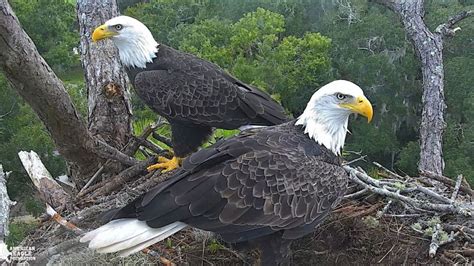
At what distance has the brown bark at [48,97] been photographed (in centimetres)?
407

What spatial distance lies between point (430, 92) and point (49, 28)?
1503 cm

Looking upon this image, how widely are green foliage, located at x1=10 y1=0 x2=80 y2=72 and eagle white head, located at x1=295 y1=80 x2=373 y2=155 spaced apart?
57.9 ft

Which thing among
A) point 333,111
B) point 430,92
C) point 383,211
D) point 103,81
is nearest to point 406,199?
point 383,211

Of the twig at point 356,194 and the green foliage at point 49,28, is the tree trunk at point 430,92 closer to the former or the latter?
the twig at point 356,194

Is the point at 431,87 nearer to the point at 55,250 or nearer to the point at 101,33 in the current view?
the point at 101,33

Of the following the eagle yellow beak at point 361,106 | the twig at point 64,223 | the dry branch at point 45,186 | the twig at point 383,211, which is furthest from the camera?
the dry branch at point 45,186

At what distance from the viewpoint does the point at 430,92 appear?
10.2m

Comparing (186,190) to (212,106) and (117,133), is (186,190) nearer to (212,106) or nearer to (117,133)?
(212,106)

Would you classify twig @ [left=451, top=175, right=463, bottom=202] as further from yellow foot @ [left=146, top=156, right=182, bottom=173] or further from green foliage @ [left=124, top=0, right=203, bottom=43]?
green foliage @ [left=124, top=0, right=203, bottom=43]

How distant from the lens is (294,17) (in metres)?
22.7

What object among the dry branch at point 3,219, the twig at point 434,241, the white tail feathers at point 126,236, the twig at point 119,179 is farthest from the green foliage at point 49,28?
the twig at point 434,241

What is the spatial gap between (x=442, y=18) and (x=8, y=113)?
12.0 metres

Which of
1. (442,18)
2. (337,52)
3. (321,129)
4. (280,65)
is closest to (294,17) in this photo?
(337,52)
